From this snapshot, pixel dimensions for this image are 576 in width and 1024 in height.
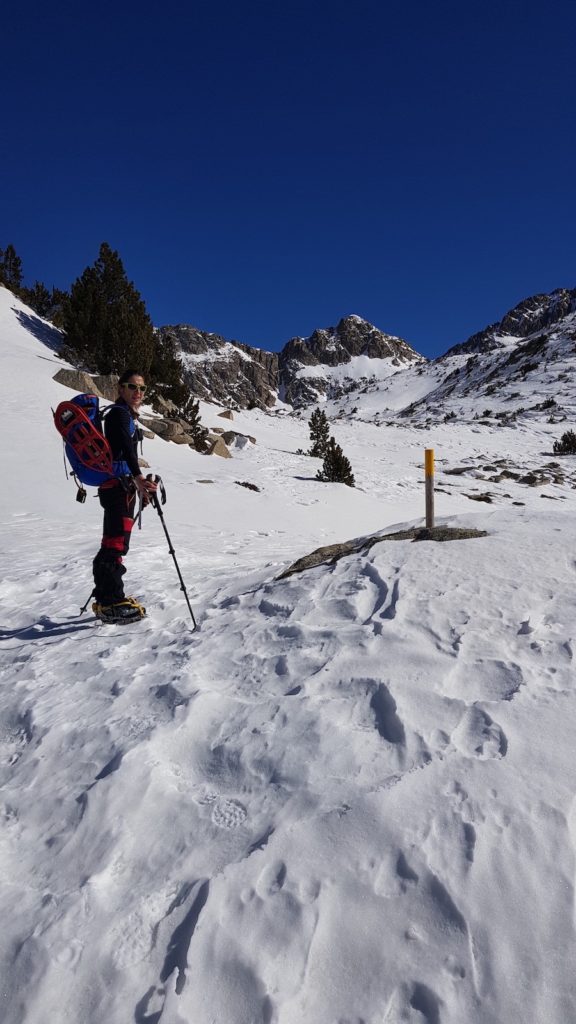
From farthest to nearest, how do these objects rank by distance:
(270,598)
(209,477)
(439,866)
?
(209,477), (270,598), (439,866)

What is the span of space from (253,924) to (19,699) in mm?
2306

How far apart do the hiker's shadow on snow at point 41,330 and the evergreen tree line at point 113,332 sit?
312 centimetres

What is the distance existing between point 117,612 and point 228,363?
557ft

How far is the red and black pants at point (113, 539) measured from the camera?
4.20 metres

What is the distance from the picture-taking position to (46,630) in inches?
169

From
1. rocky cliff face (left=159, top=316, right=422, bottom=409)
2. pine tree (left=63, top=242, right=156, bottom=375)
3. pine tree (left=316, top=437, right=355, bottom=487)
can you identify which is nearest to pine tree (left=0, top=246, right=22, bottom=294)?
pine tree (left=63, top=242, right=156, bottom=375)

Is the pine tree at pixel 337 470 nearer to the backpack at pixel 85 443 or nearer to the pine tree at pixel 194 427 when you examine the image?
the pine tree at pixel 194 427

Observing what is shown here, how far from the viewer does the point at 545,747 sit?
2.01 m

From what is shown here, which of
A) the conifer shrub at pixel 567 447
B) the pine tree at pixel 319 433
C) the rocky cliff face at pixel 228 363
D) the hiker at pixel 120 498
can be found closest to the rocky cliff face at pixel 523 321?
the rocky cliff face at pixel 228 363

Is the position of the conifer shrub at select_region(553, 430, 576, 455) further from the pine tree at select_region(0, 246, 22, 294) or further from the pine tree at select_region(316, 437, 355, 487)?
the pine tree at select_region(0, 246, 22, 294)

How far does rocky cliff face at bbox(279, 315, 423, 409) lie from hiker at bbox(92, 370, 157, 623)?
17106 cm

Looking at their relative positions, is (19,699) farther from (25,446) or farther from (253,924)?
(25,446)

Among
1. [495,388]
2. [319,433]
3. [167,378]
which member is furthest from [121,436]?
[495,388]

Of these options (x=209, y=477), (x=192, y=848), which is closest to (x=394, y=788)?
(x=192, y=848)
